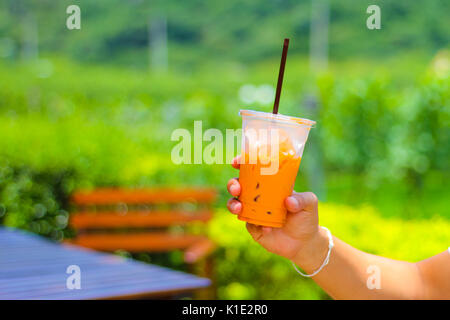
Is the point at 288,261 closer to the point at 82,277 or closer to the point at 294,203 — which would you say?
the point at 82,277

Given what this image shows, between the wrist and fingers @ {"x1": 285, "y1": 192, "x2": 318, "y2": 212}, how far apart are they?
0.09 meters

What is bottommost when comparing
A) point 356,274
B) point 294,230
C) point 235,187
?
point 356,274

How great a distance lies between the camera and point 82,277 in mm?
2109

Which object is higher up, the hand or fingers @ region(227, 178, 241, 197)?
fingers @ region(227, 178, 241, 197)

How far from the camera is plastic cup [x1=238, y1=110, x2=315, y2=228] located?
1.31m

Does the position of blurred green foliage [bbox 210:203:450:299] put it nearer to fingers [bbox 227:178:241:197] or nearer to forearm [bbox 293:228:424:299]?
forearm [bbox 293:228:424:299]

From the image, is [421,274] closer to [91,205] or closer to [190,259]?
[190,259]

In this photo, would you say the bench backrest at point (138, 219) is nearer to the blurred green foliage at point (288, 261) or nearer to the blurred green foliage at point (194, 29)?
the blurred green foliage at point (288, 261)

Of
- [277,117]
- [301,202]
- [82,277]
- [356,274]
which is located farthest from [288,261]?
[277,117]

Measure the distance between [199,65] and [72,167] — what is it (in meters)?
20.6

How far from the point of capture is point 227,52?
23531 millimetres

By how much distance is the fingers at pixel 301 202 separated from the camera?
4.27 feet

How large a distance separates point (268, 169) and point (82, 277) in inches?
42.3

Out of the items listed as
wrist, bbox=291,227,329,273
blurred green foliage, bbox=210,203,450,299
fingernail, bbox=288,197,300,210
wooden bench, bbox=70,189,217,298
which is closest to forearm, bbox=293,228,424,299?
wrist, bbox=291,227,329,273
